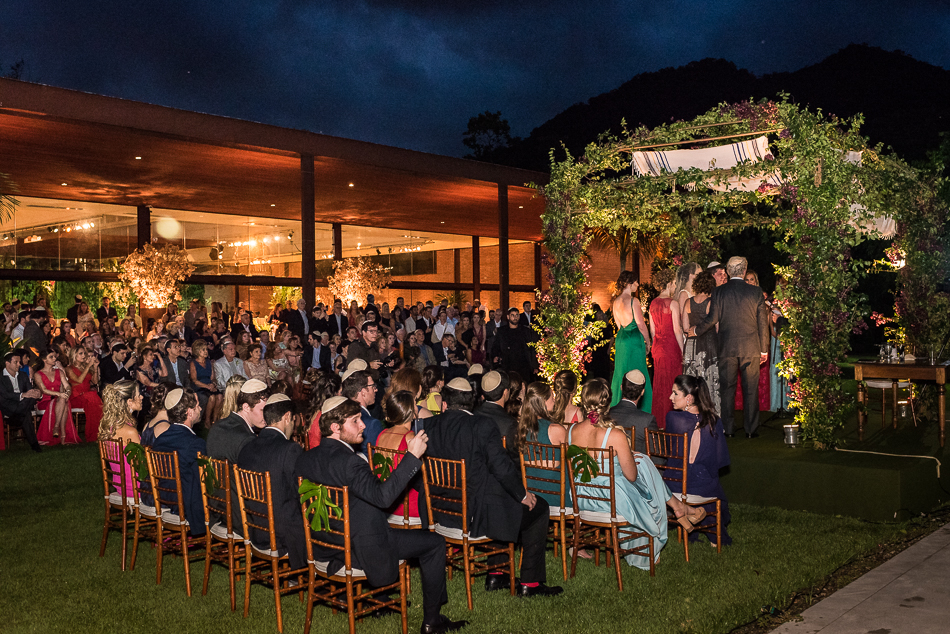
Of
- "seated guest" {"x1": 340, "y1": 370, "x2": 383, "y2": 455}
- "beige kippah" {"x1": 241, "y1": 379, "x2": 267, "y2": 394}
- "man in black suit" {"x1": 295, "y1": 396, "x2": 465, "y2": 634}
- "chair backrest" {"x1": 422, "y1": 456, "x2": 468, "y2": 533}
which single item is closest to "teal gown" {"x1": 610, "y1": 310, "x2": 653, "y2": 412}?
"seated guest" {"x1": 340, "y1": 370, "x2": 383, "y2": 455}

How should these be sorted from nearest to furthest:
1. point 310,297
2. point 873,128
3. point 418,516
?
point 418,516, point 310,297, point 873,128

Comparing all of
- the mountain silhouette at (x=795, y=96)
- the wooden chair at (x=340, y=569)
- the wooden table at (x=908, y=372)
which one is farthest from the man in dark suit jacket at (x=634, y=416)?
the mountain silhouette at (x=795, y=96)

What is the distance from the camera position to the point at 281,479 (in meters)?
4.38

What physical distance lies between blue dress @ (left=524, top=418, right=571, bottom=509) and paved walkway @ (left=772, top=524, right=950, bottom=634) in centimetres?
160

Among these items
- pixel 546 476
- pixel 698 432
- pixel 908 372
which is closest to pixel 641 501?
pixel 546 476

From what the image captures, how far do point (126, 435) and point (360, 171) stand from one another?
11466 millimetres

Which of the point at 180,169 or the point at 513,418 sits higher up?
the point at 180,169

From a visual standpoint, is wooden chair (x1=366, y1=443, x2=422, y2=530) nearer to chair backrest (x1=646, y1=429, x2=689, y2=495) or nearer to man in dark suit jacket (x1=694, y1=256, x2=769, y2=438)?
chair backrest (x1=646, y1=429, x2=689, y2=495)

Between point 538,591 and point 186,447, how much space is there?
8.27ft

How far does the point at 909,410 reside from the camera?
10023 mm

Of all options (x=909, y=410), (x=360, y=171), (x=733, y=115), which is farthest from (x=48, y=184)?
(x=909, y=410)

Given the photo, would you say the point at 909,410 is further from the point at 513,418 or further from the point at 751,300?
the point at 513,418

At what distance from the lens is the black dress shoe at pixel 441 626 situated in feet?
14.0

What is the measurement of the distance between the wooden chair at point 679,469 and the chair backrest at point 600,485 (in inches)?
21.1
